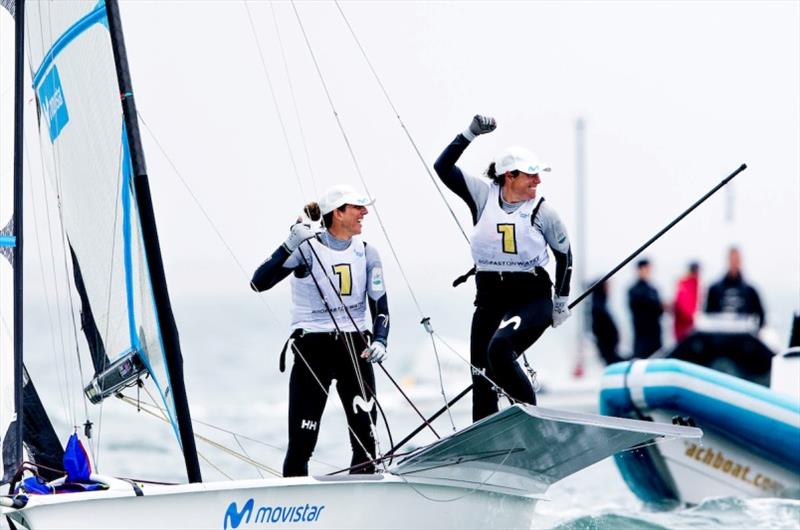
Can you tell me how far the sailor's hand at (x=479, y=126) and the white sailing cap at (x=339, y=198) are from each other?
0.50 meters

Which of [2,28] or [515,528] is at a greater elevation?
[2,28]

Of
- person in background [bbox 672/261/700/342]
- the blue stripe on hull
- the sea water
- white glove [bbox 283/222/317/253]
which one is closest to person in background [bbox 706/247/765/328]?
person in background [bbox 672/261/700/342]

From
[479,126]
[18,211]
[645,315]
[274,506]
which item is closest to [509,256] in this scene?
[479,126]

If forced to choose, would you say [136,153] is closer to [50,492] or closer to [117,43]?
[117,43]

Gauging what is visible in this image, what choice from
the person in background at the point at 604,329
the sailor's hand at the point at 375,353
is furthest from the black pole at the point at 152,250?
the person in background at the point at 604,329

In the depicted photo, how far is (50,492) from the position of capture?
5570 millimetres

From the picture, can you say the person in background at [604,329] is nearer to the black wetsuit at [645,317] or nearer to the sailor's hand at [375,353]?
the black wetsuit at [645,317]

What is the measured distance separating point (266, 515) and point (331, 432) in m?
9.08

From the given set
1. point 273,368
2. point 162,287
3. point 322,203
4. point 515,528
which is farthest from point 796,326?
point 273,368

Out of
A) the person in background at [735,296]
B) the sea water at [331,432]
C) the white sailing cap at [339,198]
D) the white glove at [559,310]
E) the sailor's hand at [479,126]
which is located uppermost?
the sailor's hand at [479,126]

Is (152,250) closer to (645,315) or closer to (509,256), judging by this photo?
(509,256)

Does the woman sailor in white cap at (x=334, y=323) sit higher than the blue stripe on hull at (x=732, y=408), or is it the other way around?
→ the woman sailor in white cap at (x=334, y=323)

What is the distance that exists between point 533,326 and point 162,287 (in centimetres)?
155

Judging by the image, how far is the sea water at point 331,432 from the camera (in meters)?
8.26
